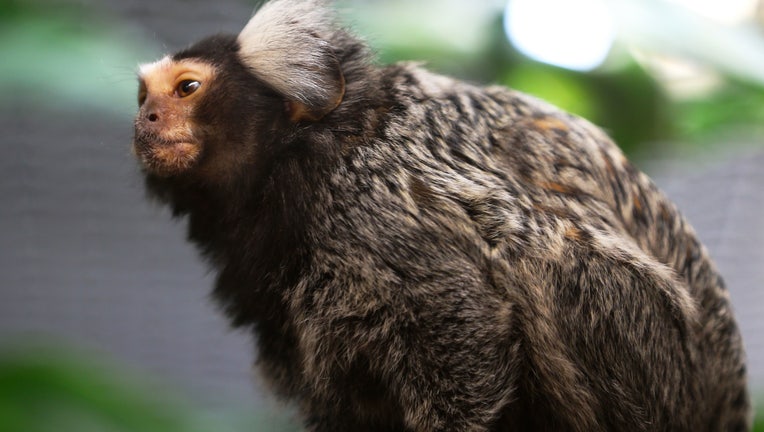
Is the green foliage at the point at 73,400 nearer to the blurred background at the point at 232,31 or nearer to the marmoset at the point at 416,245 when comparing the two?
the blurred background at the point at 232,31

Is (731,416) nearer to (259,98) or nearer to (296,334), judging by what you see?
(296,334)

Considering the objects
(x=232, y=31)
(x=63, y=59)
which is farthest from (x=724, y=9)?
(x=63, y=59)

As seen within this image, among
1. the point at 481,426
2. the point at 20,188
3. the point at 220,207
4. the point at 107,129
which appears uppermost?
the point at 220,207

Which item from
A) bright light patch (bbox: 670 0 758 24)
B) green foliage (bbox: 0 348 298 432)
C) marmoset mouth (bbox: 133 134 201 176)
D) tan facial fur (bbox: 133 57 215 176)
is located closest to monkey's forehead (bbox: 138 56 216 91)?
tan facial fur (bbox: 133 57 215 176)

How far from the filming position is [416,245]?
5.65 ft

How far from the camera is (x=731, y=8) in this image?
3.20 meters

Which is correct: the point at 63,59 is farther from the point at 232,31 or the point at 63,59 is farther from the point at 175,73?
the point at 232,31

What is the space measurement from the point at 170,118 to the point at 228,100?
126mm

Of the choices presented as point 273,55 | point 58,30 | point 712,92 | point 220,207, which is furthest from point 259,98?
point 712,92

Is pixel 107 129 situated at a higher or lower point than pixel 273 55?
lower

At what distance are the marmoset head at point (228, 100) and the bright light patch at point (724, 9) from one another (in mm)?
1051

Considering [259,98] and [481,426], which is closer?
[481,426]

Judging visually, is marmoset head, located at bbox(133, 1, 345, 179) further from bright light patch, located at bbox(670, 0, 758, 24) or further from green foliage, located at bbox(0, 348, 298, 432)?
bright light patch, located at bbox(670, 0, 758, 24)

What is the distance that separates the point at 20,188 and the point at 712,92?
3221 mm
